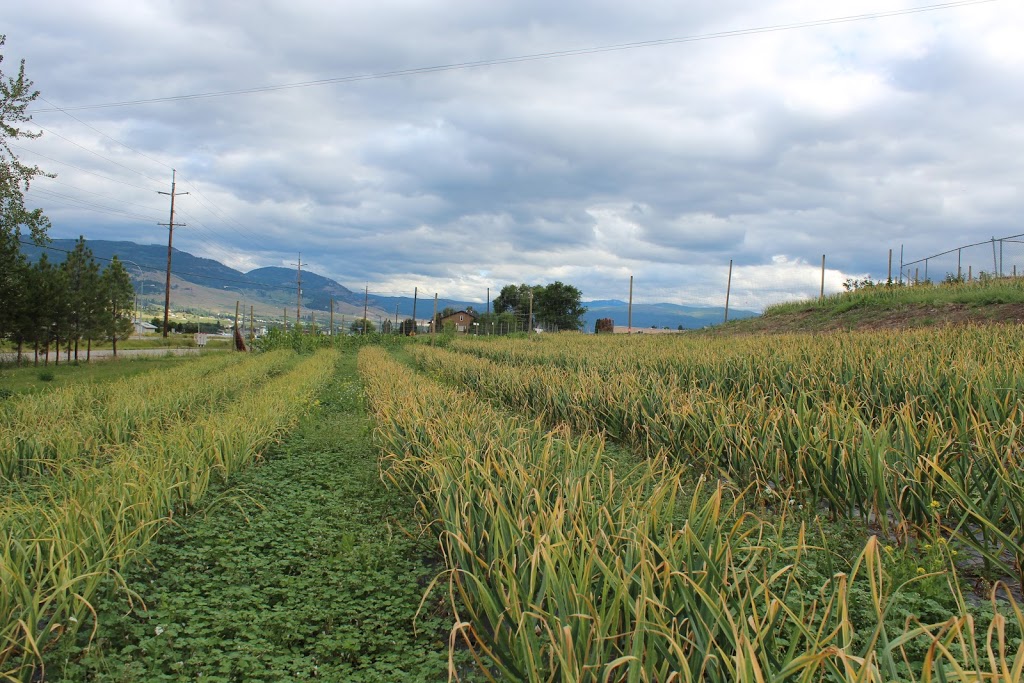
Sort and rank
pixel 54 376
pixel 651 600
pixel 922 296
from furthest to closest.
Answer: pixel 922 296
pixel 54 376
pixel 651 600

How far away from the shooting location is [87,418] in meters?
6.31

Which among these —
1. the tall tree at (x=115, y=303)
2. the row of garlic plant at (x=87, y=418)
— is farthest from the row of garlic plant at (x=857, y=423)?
the tall tree at (x=115, y=303)

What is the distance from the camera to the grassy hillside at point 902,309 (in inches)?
498

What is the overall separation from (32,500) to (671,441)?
4729mm

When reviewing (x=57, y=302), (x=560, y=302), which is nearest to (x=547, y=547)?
(x=57, y=302)

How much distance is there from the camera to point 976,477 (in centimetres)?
307

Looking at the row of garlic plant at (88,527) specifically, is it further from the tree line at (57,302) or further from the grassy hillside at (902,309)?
the tree line at (57,302)

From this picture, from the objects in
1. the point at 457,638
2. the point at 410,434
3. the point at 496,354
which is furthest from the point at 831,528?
the point at 496,354

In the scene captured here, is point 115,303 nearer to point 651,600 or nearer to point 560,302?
point 651,600

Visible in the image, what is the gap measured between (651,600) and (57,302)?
21975mm

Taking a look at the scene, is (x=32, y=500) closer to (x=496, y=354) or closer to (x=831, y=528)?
(x=831, y=528)

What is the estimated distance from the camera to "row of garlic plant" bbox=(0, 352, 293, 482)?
Result: 513cm

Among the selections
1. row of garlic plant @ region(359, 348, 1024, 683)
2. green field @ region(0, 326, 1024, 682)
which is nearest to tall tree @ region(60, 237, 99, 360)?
green field @ region(0, 326, 1024, 682)

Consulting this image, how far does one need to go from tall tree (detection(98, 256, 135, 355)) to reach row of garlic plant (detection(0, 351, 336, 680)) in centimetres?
1869
